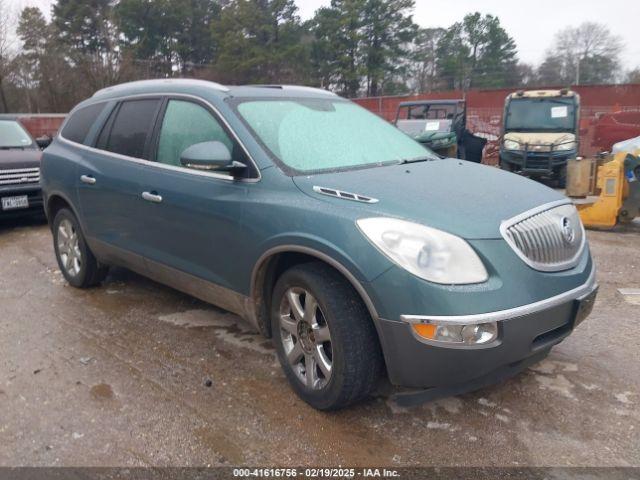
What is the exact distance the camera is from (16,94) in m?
33.4

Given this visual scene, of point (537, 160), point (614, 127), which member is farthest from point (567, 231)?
point (614, 127)

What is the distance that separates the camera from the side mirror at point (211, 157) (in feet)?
10.6

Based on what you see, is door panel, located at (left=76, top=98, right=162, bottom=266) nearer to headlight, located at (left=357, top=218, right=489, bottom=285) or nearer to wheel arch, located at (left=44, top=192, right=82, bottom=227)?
wheel arch, located at (left=44, top=192, right=82, bottom=227)

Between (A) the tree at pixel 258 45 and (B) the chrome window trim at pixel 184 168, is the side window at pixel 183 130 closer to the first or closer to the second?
(B) the chrome window trim at pixel 184 168

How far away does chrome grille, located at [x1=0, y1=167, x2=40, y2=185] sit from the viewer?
776 cm

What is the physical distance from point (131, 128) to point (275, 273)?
1912mm

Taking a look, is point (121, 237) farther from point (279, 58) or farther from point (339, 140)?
point (279, 58)

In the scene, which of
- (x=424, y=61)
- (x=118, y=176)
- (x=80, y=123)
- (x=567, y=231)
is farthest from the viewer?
(x=424, y=61)

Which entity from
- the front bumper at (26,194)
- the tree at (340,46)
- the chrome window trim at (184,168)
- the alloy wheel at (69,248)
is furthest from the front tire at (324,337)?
the tree at (340,46)

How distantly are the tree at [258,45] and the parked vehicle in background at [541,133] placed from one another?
89.6ft

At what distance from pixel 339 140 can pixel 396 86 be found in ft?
133

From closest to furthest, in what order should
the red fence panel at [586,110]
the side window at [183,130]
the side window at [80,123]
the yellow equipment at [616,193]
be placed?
the side window at [183,130]
the side window at [80,123]
the yellow equipment at [616,193]
the red fence panel at [586,110]

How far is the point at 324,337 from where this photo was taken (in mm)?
2943

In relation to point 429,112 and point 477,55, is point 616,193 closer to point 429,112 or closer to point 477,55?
point 429,112
